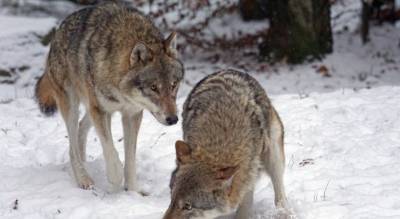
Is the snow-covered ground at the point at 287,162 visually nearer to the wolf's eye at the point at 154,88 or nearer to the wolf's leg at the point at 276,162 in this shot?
the wolf's leg at the point at 276,162

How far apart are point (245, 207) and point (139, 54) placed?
67.7 inches

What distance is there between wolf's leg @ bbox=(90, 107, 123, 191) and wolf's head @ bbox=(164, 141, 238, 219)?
5.79 ft

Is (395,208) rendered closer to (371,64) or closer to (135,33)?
(135,33)

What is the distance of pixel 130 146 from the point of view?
6719 mm

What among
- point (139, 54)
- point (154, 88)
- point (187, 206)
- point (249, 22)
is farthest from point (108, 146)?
point (249, 22)

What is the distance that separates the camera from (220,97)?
18.1 feet

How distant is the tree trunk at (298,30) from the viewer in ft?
40.3

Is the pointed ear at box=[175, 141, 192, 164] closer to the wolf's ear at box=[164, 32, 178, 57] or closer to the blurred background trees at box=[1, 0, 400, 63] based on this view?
the wolf's ear at box=[164, 32, 178, 57]

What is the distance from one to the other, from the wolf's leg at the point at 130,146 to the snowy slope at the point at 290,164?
19 cm

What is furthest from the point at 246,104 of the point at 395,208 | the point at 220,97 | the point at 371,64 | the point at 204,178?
the point at 371,64

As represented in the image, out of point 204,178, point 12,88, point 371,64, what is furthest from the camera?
point 371,64

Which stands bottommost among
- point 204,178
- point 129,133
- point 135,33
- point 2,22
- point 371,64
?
point 371,64

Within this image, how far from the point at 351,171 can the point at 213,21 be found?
8.91m

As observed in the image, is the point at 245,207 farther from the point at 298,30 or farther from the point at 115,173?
the point at 298,30
